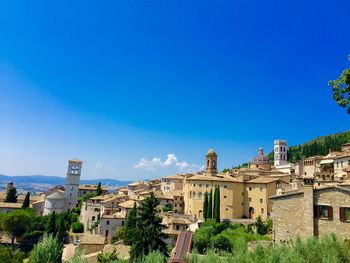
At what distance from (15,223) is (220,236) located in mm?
41325

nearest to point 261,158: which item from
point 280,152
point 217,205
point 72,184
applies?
point 280,152

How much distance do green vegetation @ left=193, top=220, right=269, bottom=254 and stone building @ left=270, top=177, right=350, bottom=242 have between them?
11499 mm

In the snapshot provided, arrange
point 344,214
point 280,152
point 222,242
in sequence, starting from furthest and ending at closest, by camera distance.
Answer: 1. point 280,152
2. point 222,242
3. point 344,214

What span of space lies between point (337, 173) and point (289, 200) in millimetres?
45282

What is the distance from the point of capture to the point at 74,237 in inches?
2088

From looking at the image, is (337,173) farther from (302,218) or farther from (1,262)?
(1,262)

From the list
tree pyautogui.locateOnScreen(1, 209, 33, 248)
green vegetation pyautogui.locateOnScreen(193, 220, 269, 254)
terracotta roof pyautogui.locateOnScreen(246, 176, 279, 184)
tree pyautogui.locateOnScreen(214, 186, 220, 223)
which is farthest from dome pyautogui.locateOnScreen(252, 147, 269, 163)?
tree pyautogui.locateOnScreen(1, 209, 33, 248)

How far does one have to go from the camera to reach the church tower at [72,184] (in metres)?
73.5

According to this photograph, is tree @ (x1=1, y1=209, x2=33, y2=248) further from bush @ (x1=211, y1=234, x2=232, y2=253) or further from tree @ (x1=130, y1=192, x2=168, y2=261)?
tree @ (x1=130, y1=192, x2=168, y2=261)

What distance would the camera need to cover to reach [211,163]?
65188mm

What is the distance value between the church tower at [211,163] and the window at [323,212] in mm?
43670

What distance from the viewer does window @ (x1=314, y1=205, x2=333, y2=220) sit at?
65.9 ft

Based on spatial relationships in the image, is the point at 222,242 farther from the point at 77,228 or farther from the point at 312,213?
the point at 77,228

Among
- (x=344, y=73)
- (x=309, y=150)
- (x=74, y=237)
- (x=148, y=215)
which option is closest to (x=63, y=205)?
(x=74, y=237)
